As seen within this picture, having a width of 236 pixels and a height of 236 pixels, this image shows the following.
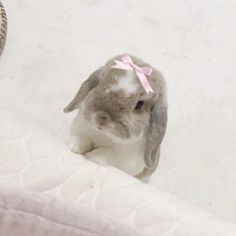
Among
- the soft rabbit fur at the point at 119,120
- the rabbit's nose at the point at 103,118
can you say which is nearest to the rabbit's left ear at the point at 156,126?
the soft rabbit fur at the point at 119,120

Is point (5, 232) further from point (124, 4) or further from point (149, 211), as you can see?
point (124, 4)

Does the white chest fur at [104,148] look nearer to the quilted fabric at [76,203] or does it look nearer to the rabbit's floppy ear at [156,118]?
the rabbit's floppy ear at [156,118]

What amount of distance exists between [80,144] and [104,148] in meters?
0.06

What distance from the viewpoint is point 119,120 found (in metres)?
1.17

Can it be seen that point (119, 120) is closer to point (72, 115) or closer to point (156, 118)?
point (156, 118)

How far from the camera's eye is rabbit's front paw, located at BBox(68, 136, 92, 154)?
1286mm

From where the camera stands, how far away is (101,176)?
3.61 feet

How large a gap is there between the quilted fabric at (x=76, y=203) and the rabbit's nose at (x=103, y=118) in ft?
0.37

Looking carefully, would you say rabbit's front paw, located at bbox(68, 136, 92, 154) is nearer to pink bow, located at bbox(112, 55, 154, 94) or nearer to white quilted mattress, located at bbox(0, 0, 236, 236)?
white quilted mattress, located at bbox(0, 0, 236, 236)

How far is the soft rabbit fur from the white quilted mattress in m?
0.08

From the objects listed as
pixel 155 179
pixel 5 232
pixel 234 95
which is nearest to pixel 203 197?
pixel 155 179

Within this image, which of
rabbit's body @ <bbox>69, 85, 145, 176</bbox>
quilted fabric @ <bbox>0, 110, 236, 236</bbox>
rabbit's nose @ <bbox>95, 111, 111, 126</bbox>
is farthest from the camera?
rabbit's body @ <bbox>69, 85, 145, 176</bbox>

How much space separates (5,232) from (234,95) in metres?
1.01

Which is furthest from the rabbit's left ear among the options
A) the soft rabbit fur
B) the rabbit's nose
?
the rabbit's nose
